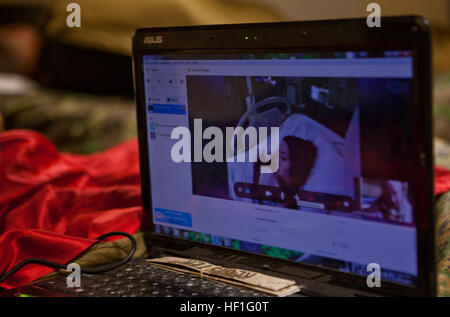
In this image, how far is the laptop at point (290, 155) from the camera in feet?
1.80

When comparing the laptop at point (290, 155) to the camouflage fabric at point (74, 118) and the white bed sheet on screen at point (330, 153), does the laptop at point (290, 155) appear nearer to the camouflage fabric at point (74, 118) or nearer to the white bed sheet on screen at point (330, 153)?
the white bed sheet on screen at point (330, 153)

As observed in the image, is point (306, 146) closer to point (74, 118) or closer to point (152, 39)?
point (152, 39)

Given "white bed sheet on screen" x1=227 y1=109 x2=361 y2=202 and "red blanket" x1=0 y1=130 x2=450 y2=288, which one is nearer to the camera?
"white bed sheet on screen" x1=227 y1=109 x2=361 y2=202

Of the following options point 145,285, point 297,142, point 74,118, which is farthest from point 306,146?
point 74,118

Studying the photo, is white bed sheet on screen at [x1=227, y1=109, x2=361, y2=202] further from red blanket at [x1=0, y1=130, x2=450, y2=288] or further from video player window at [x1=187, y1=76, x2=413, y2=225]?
red blanket at [x1=0, y1=130, x2=450, y2=288]

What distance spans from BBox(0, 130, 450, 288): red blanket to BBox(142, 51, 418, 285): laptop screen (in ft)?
0.40

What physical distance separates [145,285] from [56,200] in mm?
328

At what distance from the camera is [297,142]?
2.04ft

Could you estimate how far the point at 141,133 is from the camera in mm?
765

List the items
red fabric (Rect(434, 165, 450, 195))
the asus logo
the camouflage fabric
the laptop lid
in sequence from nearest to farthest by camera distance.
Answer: the laptop lid, the asus logo, red fabric (Rect(434, 165, 450, 195)), the camouflage fabric

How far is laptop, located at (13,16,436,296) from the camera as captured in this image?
1.80 ft

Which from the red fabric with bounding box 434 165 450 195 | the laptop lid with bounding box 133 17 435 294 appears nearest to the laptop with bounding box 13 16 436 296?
the laptop lid with bounding box 133 17 435 294

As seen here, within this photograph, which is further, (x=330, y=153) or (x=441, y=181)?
(x=441, y=181)

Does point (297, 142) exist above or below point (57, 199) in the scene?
above
